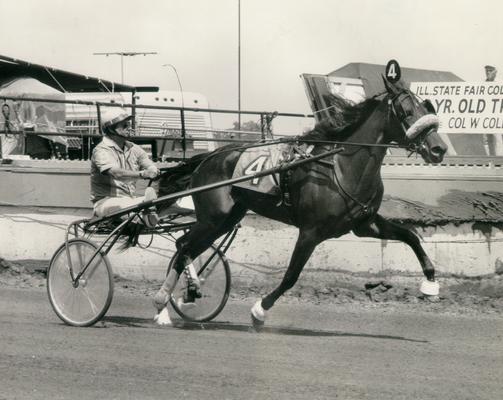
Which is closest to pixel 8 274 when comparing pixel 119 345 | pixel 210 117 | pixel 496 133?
pixel 119 345

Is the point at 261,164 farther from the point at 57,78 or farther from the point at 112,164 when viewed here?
the point at 57,78

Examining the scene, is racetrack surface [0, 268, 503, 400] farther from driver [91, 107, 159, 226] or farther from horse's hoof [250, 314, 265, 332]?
driver [91, 107, 159, 226]

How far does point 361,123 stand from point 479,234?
2.77 meters

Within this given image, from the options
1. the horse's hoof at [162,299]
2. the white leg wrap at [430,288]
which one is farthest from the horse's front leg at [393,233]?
the horse's hoof at [162,299]

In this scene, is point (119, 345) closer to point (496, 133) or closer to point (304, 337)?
point (304, 337)

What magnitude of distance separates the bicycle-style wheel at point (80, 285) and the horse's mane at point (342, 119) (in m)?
2.15

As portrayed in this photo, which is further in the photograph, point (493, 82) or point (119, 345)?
point (493, 82)

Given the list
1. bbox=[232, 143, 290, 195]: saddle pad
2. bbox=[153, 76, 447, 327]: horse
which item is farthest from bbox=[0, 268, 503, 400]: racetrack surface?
bbox=[232, 143, 290, 195]: saddle pad

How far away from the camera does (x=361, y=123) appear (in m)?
7.81

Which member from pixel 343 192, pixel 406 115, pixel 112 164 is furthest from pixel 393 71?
pixel 112 164

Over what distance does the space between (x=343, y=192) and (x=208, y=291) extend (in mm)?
1831

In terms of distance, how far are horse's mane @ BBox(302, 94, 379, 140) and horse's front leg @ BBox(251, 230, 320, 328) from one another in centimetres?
94

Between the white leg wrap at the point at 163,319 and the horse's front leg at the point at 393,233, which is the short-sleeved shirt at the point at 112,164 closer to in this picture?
the white leg wrap at the point at 163,319

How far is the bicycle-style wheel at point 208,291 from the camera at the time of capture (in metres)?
8.42
